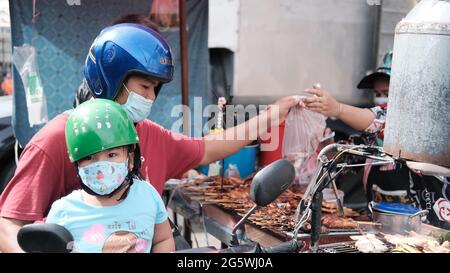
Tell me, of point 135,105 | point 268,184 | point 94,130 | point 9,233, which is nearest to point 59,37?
point 135,105

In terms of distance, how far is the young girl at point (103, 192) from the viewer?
2.12 m

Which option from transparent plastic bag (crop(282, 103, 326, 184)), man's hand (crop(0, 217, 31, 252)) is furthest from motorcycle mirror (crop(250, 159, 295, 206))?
transparent plastic bag (crop(282, 103, 326, 184))

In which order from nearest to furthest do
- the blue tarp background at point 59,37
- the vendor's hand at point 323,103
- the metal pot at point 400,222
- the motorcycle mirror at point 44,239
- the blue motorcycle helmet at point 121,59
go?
the motorcycle mirror at point 44,239
the blue motorcycle helmet at point 121,59
the metal pot at point 400,222
the vendor's hand at point 323,103
the blue tarp background at point 59,37

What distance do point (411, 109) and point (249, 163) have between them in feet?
11.7

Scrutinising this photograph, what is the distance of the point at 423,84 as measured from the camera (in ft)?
6.84

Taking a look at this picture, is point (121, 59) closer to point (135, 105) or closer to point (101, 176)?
point (135, 105)

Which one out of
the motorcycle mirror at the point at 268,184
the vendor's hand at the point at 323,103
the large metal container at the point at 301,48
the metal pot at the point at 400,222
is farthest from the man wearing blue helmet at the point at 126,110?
the large metal container at the point at 301,48

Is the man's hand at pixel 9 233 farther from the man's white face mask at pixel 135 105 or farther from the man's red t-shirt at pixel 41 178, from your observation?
the man's white face mask at pixel 135 105

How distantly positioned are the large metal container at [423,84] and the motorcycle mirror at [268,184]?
0.56m

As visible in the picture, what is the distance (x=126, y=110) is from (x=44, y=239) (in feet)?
3.23

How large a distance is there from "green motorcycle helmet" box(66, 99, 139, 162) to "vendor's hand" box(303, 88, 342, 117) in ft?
5.43
